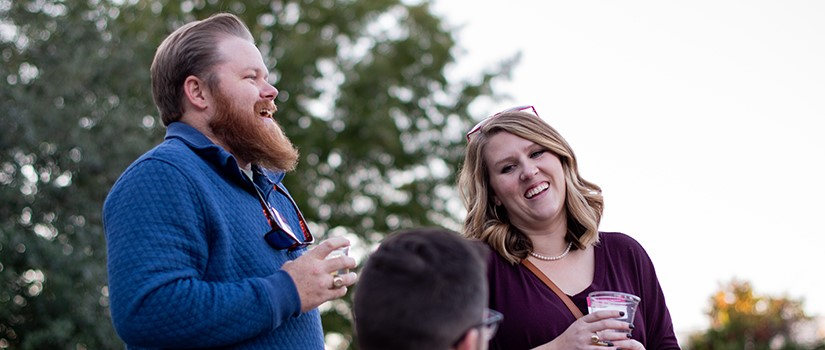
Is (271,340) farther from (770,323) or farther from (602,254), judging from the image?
(770,323)

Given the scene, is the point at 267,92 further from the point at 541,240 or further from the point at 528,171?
the point at 541,240

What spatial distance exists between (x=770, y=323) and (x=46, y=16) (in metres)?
11.1

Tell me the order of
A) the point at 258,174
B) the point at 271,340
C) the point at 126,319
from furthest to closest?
the point at 258,174, the point at 271,340, the point at 126,319

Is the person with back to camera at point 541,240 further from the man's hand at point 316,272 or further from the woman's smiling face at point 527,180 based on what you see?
the man's hand at point 316,272

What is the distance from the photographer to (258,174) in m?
3.59

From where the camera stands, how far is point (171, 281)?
110 inches

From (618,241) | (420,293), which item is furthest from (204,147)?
(618,241)

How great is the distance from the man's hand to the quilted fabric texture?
4 cm

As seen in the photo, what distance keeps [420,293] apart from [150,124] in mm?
14112

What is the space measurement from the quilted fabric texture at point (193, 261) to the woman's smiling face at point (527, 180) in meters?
1.14

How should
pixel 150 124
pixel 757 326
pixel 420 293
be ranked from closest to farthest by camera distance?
1. pixel 420 293
2. pixel 757 326
3. pixel 150 124

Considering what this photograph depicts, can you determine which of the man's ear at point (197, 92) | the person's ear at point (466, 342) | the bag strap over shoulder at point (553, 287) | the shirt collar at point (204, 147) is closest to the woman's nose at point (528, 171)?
the bag strap over shoulder at point (553, 287)

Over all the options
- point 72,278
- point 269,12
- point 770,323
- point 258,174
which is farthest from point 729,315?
point 269,12

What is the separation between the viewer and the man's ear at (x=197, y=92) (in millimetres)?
3389
